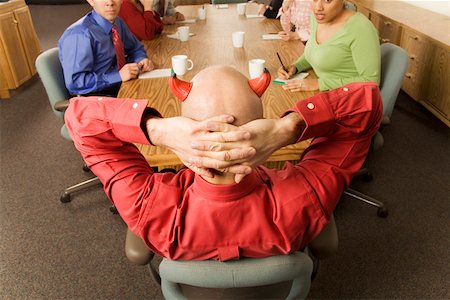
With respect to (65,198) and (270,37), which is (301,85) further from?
(65,198)

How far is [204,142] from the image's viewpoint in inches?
29.4

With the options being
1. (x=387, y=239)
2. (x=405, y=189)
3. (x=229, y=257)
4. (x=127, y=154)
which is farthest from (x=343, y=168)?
(x=405, y=189)

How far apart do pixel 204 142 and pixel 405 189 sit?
80.0 inches

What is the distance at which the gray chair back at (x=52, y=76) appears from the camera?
6.52ft

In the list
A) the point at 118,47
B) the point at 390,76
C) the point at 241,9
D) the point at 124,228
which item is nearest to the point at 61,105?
the point at 118,47

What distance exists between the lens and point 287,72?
1.96 metres

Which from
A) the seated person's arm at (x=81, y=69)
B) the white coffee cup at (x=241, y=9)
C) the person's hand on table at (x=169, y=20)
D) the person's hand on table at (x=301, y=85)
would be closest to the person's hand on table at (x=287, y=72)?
the person's hand on table at (x=301, y=85)

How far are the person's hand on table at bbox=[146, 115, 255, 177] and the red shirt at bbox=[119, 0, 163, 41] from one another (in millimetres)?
2152

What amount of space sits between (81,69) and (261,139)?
4.82ft

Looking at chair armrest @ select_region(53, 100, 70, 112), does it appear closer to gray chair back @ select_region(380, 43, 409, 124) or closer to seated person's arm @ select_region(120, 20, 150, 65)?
seated person's arm @ select_region(120, 20, 150, 65)

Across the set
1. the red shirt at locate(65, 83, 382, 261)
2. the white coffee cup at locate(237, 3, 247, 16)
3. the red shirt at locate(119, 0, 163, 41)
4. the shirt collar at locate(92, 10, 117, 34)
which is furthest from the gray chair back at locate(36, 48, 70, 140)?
the white coffee cup at locate(237, 3, 247, 16)

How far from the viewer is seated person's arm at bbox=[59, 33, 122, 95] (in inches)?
76.8

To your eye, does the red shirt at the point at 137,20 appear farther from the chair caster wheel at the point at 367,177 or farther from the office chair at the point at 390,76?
the chair caster wheel at the point at 367,177

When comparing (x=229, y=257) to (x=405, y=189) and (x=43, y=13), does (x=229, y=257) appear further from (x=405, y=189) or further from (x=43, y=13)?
(x=43, y=13)
